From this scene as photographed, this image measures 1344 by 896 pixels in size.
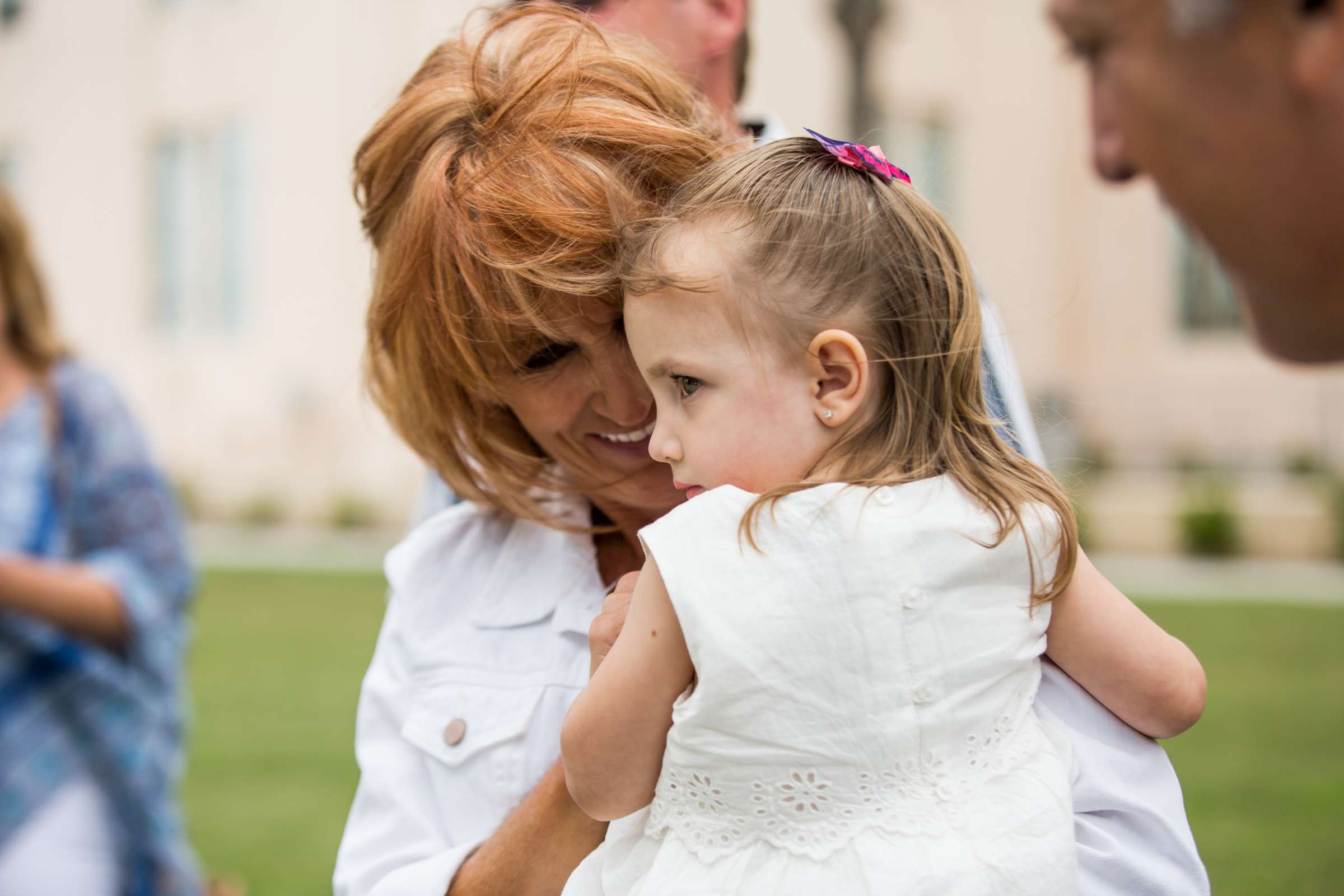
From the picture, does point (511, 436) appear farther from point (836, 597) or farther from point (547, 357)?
point (836, 597)

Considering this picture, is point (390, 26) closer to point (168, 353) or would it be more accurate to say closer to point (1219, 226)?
point (168, 353)

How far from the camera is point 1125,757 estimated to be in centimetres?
161

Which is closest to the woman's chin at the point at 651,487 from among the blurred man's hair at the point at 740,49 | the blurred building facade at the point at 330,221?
the blurred man's hair at the point at 740,49

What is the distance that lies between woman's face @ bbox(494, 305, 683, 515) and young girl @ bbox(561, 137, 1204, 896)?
0.23 metres

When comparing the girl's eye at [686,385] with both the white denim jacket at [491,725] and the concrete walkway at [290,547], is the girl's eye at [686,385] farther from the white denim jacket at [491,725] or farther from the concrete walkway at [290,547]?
the concrete walkway at [290,547]

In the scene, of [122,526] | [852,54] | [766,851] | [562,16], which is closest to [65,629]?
[122,526]

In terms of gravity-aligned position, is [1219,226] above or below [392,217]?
Result: above

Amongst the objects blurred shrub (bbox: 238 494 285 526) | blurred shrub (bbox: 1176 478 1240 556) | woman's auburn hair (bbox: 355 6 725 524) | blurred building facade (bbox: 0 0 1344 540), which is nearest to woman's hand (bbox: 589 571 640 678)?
woman's auburn hair (bbox: 355 6 725 524)

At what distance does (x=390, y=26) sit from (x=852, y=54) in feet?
28.2

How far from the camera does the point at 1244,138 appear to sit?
0.97 metres

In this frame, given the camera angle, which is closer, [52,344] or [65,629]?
[65,629]

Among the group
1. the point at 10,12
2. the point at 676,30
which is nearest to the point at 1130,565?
the point at 676,30

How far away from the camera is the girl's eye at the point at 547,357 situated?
1.88 m

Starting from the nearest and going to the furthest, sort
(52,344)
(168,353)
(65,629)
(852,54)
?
(65,629) → (52,344) → (852,54) → (168,353)
